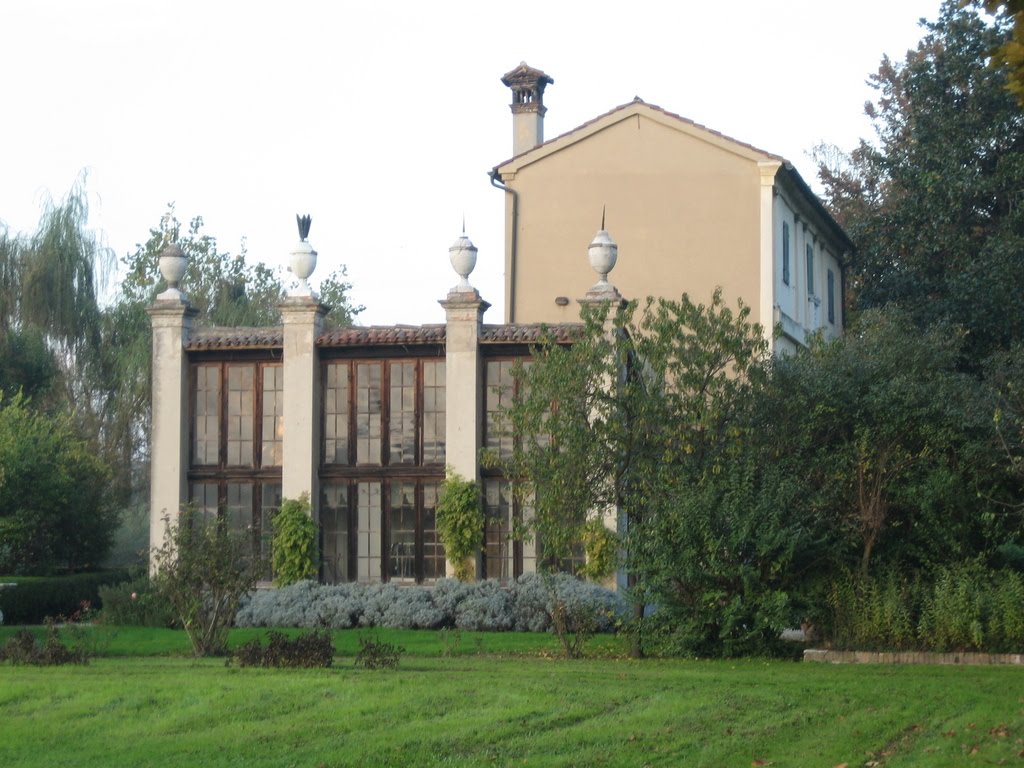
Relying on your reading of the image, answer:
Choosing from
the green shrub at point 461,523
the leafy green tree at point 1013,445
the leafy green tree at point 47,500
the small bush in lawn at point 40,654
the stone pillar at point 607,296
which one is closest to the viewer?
the small bush in lawn at point 40,654

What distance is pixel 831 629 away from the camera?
18.1 m

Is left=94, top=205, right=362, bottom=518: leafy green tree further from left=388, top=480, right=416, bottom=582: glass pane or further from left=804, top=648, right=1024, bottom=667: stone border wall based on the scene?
left=804, top=648, right=1024, bottom=667: stone border wall

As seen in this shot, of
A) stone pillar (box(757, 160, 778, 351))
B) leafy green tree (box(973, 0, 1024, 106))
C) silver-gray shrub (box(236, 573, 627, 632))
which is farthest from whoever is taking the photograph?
stone pillar (box(757, 160, 778, 351))

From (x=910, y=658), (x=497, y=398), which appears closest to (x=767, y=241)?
(x=497, y=398)

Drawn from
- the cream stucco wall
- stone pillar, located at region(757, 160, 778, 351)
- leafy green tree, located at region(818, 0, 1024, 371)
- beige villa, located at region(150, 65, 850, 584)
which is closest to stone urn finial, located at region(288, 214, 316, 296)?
beige villa, located at region(150, 65, 850, 584)

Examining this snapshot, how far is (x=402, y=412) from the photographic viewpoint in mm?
25469

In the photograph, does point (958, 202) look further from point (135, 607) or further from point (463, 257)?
point (135, 607)

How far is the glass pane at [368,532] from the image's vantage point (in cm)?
2534

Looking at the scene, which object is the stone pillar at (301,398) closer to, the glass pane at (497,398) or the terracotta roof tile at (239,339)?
the terracotta roof tile at (239,339)

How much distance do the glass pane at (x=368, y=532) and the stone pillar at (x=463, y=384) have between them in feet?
4.62

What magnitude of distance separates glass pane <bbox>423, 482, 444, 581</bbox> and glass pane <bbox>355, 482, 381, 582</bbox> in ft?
2.78

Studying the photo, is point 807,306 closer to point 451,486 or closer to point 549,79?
point 549,79

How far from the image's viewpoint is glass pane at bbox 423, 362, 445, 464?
2528 centimetres

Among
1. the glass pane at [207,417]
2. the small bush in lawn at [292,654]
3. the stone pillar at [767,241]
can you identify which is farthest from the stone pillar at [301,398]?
the stone pillar at [767,241]
